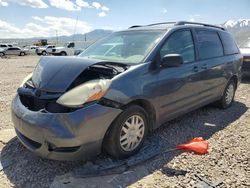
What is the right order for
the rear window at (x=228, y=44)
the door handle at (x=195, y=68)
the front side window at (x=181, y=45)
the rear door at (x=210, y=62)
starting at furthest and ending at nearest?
1. the rear window at (x=228, y=44)
2. the rear door at (x=210, y=62)
3. the door handle at (x=195, y=68)
4. the front side window at (x=181, y=45)

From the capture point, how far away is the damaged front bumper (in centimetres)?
302

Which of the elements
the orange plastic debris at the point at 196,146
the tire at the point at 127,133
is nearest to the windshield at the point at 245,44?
the orange plastic debris at the point at 196,146

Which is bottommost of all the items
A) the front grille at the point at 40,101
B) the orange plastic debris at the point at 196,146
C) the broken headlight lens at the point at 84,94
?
Answer: the orange plastic debris at the point at 196,146

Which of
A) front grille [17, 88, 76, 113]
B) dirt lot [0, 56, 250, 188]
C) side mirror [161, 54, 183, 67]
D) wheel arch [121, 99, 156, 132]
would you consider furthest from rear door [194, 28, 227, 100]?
front grille [17, 88, 76, 113]

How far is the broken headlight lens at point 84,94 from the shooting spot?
3.07 m

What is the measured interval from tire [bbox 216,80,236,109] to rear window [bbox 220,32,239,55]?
654mm

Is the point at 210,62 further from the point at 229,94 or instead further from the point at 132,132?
the point at 132,132

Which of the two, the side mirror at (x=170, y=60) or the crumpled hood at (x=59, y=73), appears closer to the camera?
the crumpled hood at (x=59, y=73)

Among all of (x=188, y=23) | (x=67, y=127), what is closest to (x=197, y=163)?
(x=67, y=127)

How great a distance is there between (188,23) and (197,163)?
2529mm

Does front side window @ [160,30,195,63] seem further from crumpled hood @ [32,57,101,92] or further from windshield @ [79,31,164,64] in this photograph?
crumpled hood @ [32,57,101,92]

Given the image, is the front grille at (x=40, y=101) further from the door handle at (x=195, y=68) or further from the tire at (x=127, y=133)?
the door handle at (x=195, y=68)

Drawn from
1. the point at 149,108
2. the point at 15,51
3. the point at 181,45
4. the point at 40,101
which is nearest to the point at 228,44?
the point at 181,45

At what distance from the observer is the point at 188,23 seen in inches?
197
